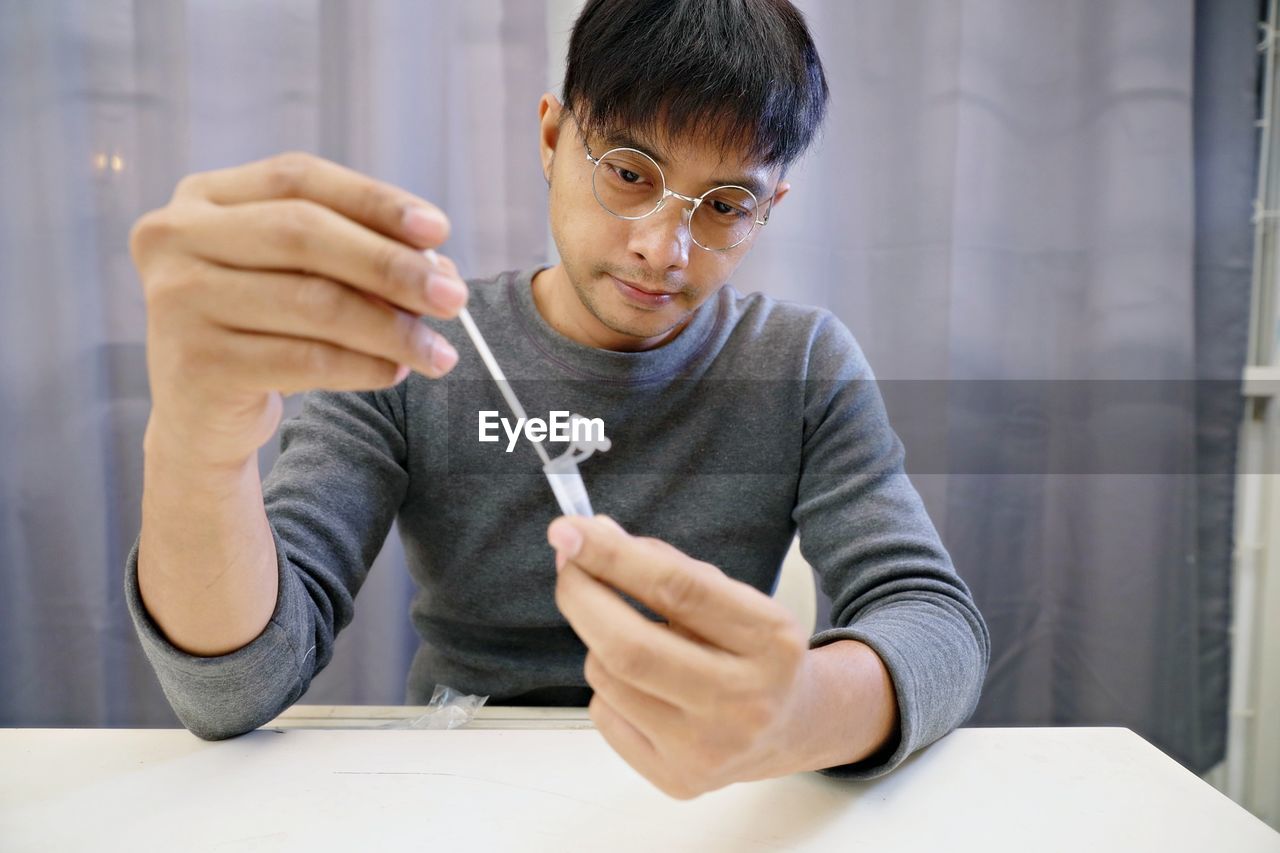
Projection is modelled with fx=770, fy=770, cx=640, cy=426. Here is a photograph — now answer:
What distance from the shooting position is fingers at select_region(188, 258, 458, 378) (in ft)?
1.47

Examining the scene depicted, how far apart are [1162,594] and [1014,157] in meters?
0.89

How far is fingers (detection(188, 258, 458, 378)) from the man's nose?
40 cm

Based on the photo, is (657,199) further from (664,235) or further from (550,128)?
(550,128)

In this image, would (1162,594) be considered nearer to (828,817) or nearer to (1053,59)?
(1053,59)

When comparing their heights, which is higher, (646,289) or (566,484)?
(646,289)

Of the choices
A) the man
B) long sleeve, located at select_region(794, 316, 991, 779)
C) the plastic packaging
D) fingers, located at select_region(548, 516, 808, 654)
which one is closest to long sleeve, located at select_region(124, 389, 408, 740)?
the man

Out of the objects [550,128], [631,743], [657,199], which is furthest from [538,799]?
[550,128]

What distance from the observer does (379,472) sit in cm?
92

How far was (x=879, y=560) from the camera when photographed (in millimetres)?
828

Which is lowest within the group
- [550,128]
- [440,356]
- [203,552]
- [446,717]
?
[446,717]

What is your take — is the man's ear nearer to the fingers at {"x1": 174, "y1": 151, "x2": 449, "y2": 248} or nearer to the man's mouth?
the man's mouth

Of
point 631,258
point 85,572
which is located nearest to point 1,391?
point 85,572

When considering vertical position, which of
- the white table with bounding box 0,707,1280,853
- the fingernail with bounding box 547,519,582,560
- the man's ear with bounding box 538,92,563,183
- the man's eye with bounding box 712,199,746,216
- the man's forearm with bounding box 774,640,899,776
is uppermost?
the man's ear with bounding box 538,92,563,183

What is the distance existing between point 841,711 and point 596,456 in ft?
1.64
